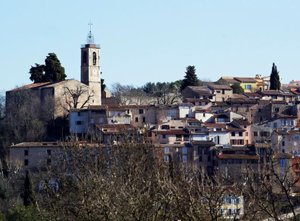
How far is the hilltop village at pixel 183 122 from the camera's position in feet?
A: 167

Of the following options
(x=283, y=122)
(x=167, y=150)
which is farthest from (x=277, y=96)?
(x=167, y=150)

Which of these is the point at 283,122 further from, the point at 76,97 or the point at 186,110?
the point at 76,97

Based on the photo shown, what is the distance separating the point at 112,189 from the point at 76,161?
28.6 ft

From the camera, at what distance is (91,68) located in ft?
203

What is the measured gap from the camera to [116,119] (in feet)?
182

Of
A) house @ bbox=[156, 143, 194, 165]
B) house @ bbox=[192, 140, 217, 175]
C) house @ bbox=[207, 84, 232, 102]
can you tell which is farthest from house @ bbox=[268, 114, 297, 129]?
house @ bbox=[156, 143, 194, 165]

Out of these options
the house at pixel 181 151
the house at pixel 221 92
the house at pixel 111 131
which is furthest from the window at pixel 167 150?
the house at pixel 221 92

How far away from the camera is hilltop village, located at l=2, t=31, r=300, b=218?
167 ft

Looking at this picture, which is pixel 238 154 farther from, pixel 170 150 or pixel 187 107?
pixel 187 107

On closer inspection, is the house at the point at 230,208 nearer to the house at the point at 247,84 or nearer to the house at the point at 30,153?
the house at the point at 30,153

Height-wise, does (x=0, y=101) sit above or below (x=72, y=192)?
above

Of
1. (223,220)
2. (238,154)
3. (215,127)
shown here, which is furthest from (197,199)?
(215,127)

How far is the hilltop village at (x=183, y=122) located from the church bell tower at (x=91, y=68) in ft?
0.19

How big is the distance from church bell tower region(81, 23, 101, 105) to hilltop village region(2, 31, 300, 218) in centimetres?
6
